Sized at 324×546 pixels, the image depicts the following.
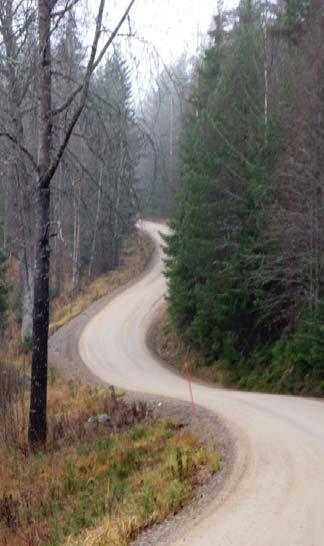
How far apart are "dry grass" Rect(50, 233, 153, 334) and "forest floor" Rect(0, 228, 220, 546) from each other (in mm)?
20232

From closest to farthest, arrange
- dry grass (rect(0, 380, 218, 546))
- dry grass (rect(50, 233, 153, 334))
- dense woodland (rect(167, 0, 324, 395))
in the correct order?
dry grass (rect(0, 380, 218, 546)), dense woodland (rect(167, 0, 324, 395)), dry grass (rect(50, 233, 153, 334))

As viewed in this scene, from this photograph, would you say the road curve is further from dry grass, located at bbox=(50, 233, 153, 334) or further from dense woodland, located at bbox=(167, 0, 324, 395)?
dry grass, located at bbox=(50, 233, 153, 334)

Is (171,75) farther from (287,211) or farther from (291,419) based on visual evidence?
(287,211)

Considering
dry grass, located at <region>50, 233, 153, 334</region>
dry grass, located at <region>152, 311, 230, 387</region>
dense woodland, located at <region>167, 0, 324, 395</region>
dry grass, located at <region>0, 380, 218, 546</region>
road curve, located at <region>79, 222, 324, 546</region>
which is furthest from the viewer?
dry grass, located at <region>50, 233, 153, 334</region>

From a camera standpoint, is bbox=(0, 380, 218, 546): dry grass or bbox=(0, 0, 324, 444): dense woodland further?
bbox=(0, 0, 324, 444): dense woodland

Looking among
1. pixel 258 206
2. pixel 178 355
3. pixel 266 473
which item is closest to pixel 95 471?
pixel 266 473

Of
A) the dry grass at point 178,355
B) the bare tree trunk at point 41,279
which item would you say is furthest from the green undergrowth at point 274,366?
the bare tree trunk at point 41,279

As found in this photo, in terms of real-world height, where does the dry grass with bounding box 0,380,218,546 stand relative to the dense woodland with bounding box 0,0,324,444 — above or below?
below

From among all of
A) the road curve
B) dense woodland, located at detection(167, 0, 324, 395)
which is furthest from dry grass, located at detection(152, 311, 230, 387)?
the road curve

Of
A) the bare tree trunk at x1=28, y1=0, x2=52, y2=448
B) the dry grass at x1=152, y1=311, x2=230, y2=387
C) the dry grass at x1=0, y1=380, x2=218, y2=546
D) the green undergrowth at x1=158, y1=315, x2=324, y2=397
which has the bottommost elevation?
the dry grass at x1=152, y1=311, x2=230, y2=387

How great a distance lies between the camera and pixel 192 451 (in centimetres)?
948

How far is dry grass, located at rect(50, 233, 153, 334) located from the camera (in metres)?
36.4

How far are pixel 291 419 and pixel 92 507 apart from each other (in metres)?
5.06

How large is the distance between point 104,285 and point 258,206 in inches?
888
